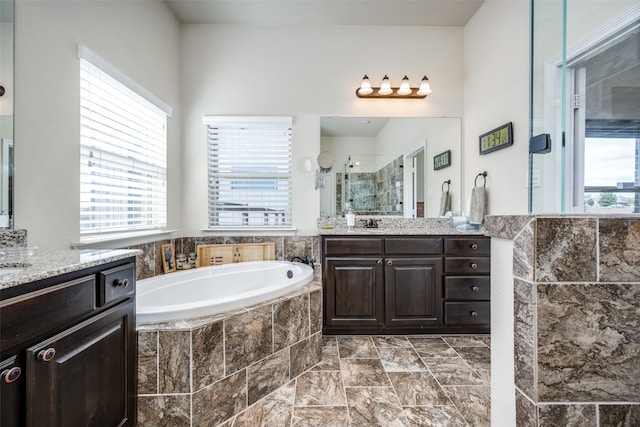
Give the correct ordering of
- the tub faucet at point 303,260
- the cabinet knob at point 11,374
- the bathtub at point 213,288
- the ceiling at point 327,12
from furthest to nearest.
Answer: the tub faucet at point 303,260
the ceiling at point 327,12
the bathtub at point 213,288
the cabinet knob at point 11,374

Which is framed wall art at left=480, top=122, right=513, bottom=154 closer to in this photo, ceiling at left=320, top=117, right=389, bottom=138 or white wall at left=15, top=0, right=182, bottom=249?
ceiling at left=320, top=117, right=389, bottom=138

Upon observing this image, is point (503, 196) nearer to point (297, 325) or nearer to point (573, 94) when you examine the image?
point (573, 94)

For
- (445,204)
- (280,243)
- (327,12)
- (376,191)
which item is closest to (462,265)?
(445,204)

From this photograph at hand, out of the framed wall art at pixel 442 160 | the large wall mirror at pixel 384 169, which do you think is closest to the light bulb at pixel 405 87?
the large wall mirror at pixel 384 169

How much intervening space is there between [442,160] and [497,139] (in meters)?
0.57

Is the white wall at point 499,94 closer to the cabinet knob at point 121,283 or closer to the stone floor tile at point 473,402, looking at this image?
the stone floor tile at point 473,402

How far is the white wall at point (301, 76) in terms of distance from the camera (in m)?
2.83

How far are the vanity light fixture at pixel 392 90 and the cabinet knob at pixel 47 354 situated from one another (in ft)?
9.30

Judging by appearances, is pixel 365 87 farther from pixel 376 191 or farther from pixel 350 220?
pixel 350 220

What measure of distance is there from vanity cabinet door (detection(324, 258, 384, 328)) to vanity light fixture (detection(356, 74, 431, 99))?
1670mm

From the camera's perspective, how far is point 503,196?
2.41m

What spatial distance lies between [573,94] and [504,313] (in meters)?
1.71

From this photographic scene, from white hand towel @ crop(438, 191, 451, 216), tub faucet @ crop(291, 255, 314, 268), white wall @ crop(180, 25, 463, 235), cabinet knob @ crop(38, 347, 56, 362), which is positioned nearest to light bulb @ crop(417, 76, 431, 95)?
white wall @ crop(180, 25, 463, 235)

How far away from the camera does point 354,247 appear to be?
239cm
